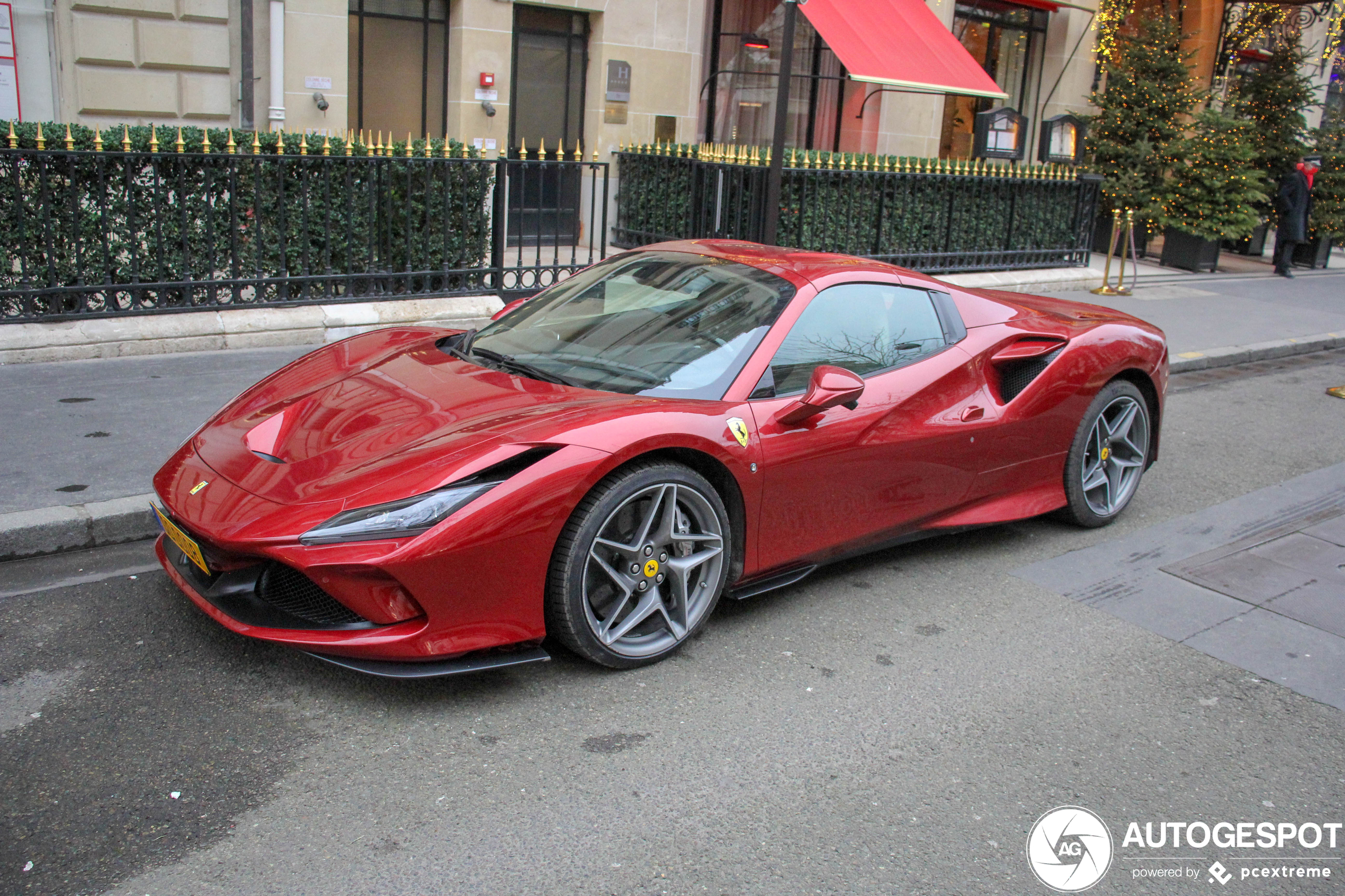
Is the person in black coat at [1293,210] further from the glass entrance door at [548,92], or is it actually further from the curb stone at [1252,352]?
the glass entrance door at [548,92]

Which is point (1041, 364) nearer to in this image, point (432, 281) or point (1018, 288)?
point (432, 281)

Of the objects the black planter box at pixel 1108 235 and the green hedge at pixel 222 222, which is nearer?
the green hedge at pixel 222 222

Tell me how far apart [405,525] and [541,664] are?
860mm

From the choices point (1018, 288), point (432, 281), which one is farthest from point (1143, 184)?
point (432, 281)

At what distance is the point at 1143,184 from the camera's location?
17.0m

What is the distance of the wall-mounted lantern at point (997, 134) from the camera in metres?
14.5

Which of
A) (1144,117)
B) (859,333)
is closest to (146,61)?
(859,333)

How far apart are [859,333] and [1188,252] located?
1485 cm

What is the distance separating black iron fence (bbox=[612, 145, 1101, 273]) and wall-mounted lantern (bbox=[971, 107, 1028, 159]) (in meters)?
0.80

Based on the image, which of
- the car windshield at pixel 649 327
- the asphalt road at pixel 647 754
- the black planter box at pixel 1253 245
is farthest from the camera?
the black planter box at pixel 1253 245

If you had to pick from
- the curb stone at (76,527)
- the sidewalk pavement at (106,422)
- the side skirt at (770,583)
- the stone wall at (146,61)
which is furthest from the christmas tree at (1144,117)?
the curb stone at (76,527)

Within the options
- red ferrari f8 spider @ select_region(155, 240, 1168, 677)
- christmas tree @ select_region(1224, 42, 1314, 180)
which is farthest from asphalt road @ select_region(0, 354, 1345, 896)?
christmas tree @ select_region(1224, 42, 1314, 180)

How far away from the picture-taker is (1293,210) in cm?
1788

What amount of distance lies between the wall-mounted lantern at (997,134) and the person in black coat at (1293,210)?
19.2 ft
